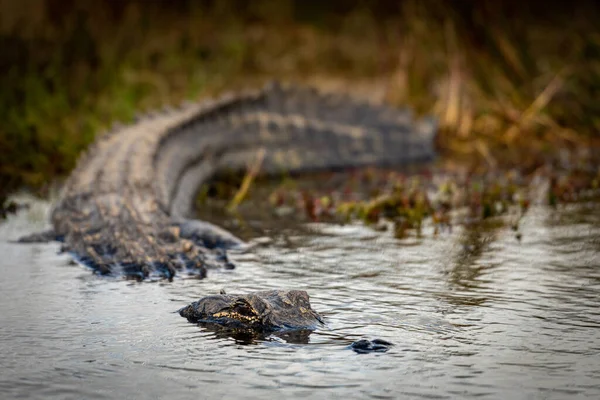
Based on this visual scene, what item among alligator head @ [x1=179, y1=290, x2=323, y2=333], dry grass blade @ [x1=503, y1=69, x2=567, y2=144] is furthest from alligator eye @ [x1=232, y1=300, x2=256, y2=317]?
dry grass blade @ [x1=503, y1=69, x2=567, y2=144]

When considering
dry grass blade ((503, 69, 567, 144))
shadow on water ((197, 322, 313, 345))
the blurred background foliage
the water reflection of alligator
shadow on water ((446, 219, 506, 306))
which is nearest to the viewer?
shadow on water ((197, 322, 313, 345))

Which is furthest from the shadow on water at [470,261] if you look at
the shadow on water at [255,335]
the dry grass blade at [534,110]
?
the dry grass blade at [534,110]

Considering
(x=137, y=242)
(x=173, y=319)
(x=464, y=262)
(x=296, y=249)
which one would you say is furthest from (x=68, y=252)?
(x=464, y=262)

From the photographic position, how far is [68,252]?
6184mm

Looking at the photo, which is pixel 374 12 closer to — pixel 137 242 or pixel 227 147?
Answer: pixel 227 147

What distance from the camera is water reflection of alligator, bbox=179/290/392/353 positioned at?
4258 millimetres

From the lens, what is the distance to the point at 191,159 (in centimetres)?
835

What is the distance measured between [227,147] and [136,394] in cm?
557

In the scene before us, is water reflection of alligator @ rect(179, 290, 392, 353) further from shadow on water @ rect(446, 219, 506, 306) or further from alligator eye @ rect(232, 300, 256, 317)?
shadow on water @ rect(446, 219, 506, 306)

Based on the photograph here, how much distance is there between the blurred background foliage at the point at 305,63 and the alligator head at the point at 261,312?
4456 millimetres

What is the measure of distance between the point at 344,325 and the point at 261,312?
1.15 feet

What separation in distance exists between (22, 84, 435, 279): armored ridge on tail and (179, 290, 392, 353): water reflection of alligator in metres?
0.99

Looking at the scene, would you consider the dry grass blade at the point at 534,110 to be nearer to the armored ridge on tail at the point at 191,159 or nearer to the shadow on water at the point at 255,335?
the armored ridge on tail at the point at 191,159

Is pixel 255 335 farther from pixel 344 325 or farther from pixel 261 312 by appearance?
pixel 344 325
